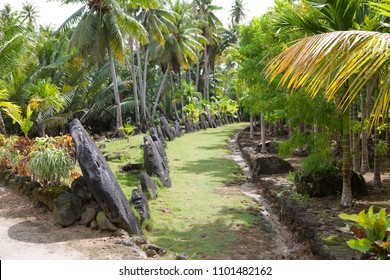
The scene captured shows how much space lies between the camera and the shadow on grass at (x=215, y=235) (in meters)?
7.12

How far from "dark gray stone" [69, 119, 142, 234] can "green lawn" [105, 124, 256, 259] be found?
2.41ft

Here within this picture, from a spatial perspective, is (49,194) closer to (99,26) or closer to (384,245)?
(384,245)

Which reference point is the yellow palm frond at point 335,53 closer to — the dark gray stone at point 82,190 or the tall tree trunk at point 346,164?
the tall tree trunk at point 346,164

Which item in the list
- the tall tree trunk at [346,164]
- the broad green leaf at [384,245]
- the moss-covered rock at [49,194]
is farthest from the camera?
the tall tree trunk at [346,164]

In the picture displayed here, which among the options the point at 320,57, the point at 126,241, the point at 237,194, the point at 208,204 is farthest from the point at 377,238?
the point at 237,194

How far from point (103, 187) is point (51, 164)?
2.17 meters

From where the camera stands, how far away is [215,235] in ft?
26.1

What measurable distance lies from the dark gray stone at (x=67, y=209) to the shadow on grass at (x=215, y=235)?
1470 mm

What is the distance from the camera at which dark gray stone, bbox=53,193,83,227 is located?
720 cm

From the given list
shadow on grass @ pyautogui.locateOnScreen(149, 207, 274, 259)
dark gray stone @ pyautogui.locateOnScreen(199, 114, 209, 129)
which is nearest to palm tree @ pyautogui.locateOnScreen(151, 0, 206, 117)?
dark gray stone @ pyautogui.locateOnScreen(199, 114, 209, 129)

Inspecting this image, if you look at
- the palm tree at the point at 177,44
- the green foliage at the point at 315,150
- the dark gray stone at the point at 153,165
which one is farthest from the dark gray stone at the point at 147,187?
the palm tree at the point at 177,44

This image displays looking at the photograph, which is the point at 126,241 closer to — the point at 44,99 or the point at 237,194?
the point at 237,194

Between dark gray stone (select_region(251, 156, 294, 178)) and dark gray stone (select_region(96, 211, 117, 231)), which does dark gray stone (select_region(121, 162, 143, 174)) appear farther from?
dark gray stone (select_region(96, 211, 117, 231))

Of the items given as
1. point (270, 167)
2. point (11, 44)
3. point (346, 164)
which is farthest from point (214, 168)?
point (11, 44)
